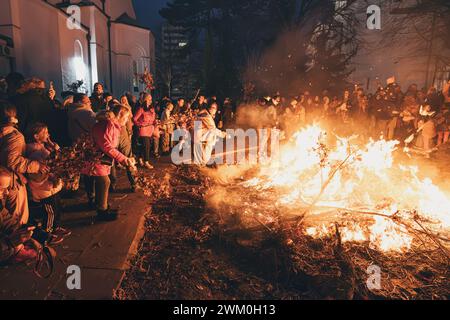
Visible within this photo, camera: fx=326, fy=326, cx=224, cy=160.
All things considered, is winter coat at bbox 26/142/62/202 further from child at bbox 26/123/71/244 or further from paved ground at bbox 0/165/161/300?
paved ground at bbox 0/165/161/300

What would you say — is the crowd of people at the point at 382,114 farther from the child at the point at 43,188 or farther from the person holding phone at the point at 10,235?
the person holding phone at the point at 10,235

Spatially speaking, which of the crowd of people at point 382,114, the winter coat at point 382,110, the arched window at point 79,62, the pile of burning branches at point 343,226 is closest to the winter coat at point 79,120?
the pile of burning branches at point 343,226

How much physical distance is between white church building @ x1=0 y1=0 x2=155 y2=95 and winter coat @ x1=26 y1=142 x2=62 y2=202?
9.42 metres

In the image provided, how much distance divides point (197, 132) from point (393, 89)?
9167 millimetres

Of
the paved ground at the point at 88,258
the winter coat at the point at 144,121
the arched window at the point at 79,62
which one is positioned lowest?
the paved ground at the point at 88,258

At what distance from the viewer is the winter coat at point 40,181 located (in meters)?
4.75

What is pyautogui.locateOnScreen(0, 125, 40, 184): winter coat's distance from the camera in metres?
4.23

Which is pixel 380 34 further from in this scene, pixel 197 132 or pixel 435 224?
pixel 435 224

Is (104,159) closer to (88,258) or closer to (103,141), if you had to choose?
(103,141)

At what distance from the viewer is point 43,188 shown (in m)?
4.89

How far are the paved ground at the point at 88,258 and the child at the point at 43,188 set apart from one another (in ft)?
0.91

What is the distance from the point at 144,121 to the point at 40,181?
474cm
